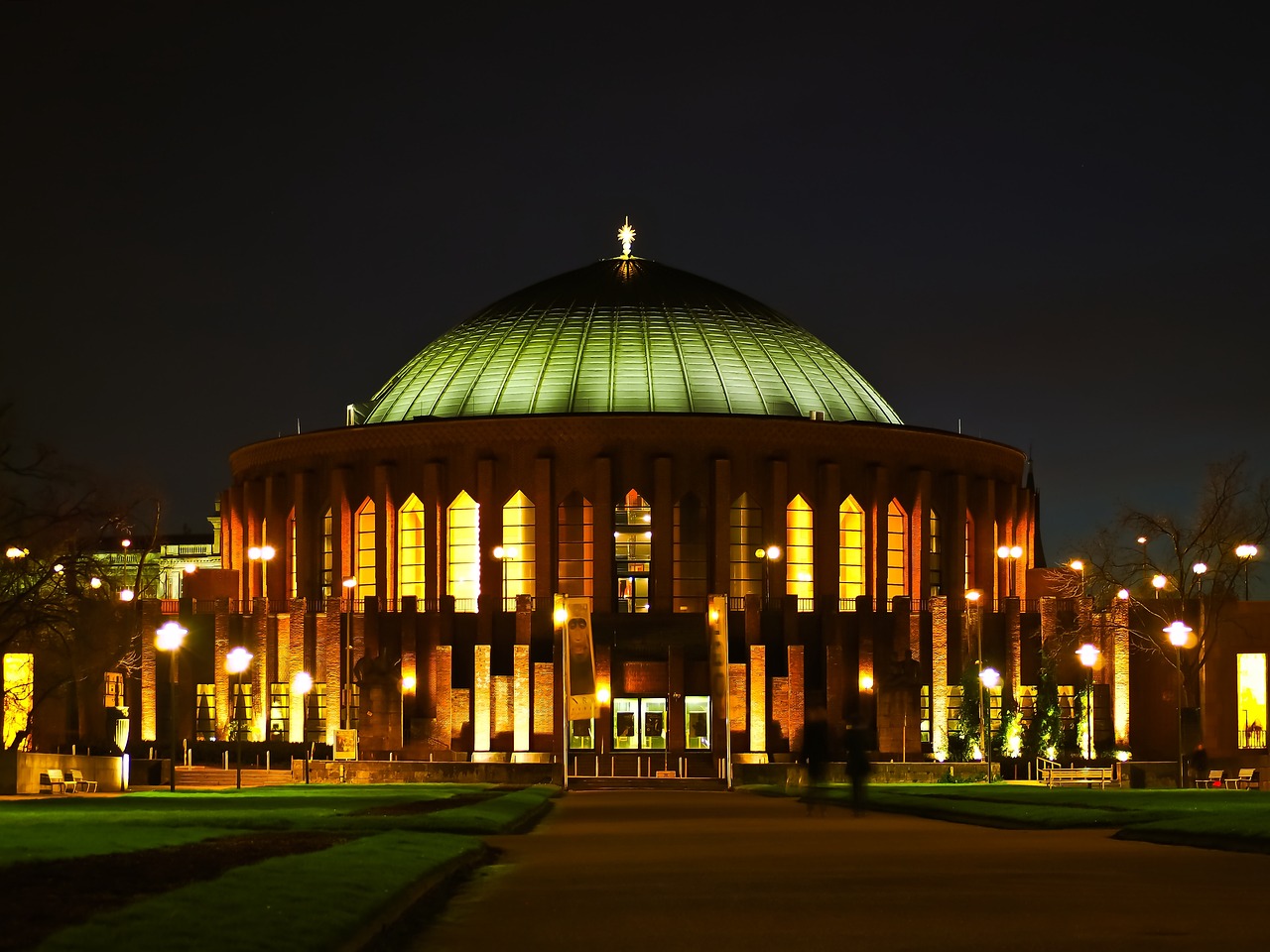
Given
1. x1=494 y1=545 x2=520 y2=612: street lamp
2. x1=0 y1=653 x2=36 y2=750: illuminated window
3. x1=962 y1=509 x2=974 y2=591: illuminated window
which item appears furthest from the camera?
A: x1=962 y1=509 x2=974 y2=591: illuminated window

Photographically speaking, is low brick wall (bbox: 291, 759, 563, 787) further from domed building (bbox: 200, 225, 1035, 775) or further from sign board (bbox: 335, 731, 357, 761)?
sign board (bbox: 335, 731, 357, 761)

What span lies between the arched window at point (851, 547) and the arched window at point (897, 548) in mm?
1606

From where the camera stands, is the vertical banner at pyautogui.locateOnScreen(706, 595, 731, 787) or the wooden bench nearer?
the wooden bench

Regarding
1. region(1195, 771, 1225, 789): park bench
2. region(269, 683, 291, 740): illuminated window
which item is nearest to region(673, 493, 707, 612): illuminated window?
region(269, 683, 291, 740): illuminated window

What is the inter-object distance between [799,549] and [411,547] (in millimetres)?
17039

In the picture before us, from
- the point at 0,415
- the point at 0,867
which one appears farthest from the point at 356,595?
the point at 0,867

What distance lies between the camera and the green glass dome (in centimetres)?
9038

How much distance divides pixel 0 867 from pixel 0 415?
31964mm

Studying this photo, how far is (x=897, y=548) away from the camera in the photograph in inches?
3516

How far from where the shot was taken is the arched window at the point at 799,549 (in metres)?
85.8

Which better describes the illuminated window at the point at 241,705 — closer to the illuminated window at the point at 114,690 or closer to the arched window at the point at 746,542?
the illuminated window at the point at 114,690

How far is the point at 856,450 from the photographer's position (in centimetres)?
8731

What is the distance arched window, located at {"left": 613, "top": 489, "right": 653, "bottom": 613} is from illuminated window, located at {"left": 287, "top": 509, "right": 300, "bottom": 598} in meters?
16.3

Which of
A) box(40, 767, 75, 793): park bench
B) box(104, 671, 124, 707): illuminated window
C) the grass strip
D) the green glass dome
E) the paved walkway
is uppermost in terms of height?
the green glass dome
